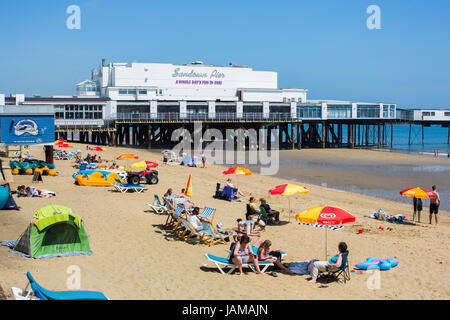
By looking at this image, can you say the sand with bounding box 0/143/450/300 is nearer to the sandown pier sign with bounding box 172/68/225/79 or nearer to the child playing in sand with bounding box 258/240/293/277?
the child playing in sand with bounding box 258/240/293/277

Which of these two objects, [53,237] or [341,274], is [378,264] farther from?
[53,237]

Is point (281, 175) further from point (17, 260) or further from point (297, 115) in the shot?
point (297, 115)

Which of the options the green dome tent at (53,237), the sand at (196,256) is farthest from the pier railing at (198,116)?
the green dome tent at (53,237)

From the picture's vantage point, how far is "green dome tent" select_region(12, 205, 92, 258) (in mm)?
8406

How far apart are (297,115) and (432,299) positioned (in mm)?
Result: 43316

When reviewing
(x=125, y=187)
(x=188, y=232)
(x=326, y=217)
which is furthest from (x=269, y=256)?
(x=125, y=187)

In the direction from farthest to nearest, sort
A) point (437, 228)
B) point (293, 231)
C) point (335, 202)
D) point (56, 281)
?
point (335, 202) < point (437, 228) < point (293, 231) < point (56, 281)

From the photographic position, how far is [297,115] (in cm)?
4969

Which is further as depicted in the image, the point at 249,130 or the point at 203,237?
the point at 249,130

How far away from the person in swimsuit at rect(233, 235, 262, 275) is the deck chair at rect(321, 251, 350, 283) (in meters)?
1.16

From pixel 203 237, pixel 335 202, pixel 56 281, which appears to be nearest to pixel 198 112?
pixel 335 202

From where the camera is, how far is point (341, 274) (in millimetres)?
8258

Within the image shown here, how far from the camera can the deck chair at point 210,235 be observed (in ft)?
32.6

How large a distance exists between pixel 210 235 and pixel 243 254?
77.5 inches
